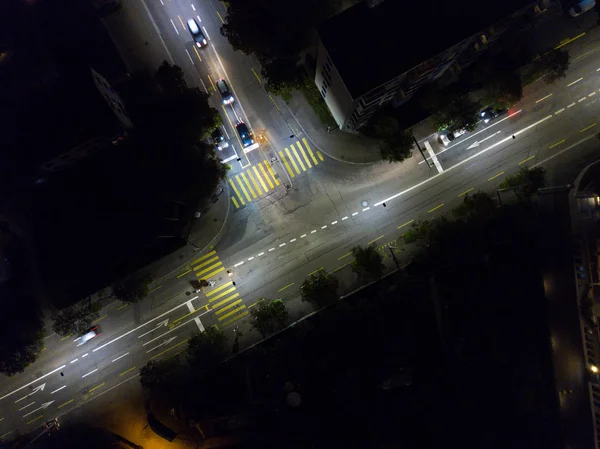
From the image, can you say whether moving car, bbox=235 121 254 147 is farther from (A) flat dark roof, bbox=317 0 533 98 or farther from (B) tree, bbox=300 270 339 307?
(B) tree, bbox=300 270 339 307

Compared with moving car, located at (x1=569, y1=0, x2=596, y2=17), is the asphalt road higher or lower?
lower

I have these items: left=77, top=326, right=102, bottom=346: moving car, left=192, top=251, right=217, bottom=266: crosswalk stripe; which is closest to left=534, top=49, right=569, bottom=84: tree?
left=192, top=251, right=217, bottom=266: crosswalk stripe

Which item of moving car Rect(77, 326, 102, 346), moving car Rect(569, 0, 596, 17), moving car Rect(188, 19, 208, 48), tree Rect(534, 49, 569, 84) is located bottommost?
moving car Rect(77, 326, 102, 346)

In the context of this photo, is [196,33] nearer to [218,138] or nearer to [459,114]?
[218,138]

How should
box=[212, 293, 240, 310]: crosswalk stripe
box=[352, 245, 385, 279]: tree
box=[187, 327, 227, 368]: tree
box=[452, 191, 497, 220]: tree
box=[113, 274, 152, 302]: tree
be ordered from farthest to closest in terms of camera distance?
box=[212, 293, 240, 310]: crosswalk stripe
box=[113, 274, 152, 302]: tree
box=[187, 327, 227, 368]: tree
box=[352, 245, 385, 279]: tree
box=[452, 191, 497, 220]: tree

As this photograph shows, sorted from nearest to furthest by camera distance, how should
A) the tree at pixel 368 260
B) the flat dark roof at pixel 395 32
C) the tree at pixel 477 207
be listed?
the flat dark roof at pixel 395 32, the tree at pixel 477 207, the tree at pixel 368 260

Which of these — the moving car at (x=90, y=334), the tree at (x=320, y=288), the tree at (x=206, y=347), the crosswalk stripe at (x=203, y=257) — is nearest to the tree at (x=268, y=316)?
the tree at (x=320, y=288)

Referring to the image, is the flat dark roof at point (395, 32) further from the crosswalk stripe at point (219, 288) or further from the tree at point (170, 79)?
the crosswalk stripe at point (219, 288)
